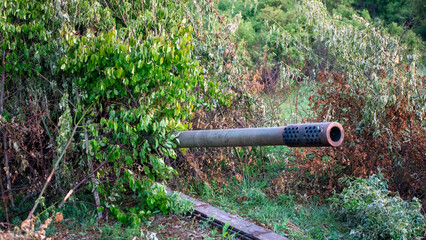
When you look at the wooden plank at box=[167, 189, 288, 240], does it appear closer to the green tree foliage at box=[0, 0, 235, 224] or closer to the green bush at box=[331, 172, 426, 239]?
the green tree foliage at box=[0, 0, 235, 224]

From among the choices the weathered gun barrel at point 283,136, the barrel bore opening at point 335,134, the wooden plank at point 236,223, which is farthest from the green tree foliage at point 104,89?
the barrel bore opening at point 335,134

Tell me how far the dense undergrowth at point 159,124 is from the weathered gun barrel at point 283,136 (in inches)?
32.3

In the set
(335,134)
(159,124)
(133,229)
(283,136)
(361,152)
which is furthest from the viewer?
(361,152)

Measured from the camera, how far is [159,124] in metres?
4.68

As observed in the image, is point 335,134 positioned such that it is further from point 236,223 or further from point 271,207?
point 271,207

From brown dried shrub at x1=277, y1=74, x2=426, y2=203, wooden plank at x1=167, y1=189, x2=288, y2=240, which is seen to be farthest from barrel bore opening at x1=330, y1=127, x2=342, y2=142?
brown dried shrub at x1=277, y1=74, x2=426, y2=203

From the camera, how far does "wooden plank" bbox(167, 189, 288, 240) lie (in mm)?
4509

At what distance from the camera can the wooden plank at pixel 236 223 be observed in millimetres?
4509

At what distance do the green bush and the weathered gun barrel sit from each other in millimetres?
1910

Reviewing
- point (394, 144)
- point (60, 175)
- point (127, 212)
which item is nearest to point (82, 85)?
point (60, 175)

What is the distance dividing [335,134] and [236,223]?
78.1 inches

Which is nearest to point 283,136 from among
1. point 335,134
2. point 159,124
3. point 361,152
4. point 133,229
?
point 335,134

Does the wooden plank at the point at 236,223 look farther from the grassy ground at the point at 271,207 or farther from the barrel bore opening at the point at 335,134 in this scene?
the barrel bore opening at the point at 335,134

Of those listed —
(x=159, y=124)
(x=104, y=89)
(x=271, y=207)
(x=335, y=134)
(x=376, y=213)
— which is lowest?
(x=271, y=207)
